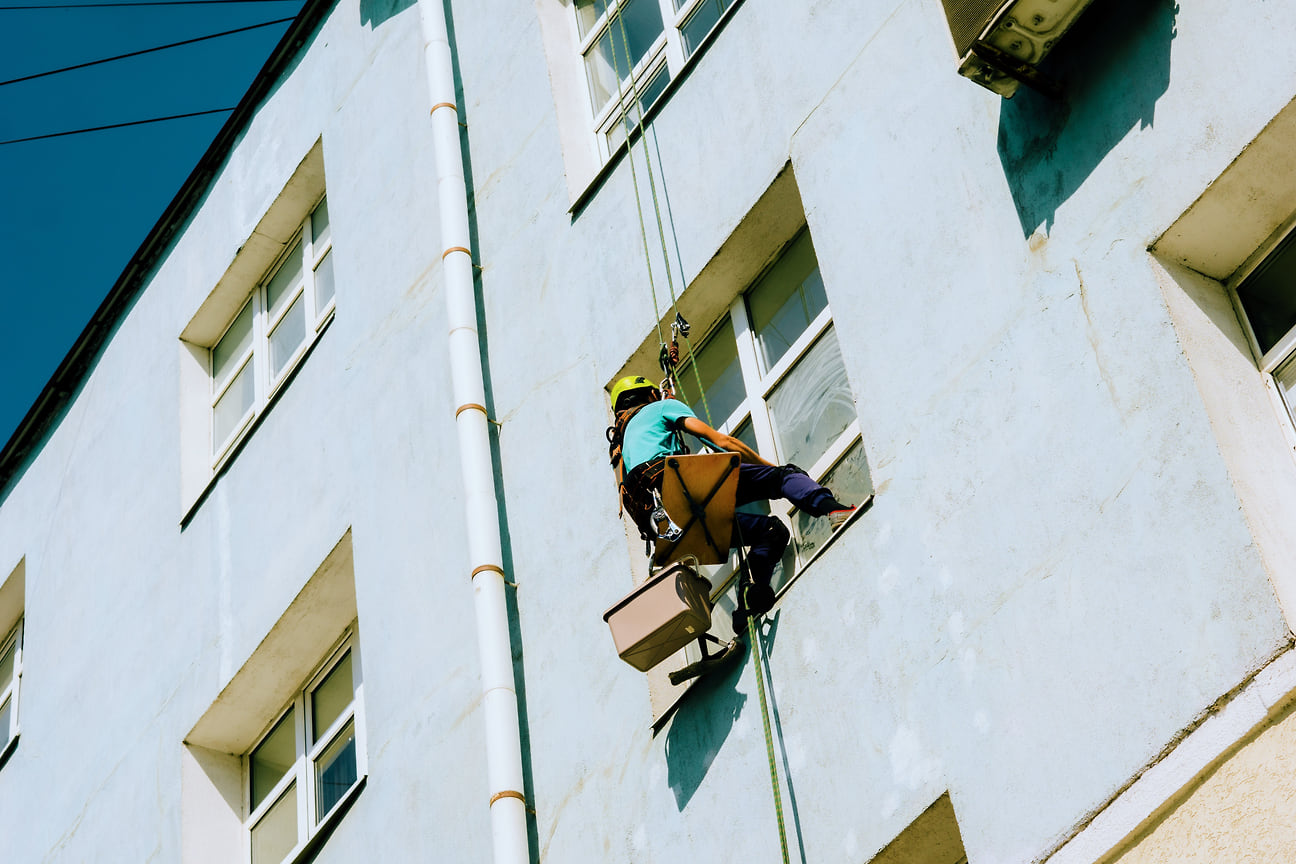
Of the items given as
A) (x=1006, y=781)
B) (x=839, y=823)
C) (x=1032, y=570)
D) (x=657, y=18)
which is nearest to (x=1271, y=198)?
(x=1032, y=570)

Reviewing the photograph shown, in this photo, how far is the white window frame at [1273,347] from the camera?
21.5 feet

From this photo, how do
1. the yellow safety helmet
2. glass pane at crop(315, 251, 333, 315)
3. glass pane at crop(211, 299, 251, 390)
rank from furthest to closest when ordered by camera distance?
glass pane at crop(211, 299, 251, 390), glass pane at crop(315, 251, 333, 315), the yellow safety helmet

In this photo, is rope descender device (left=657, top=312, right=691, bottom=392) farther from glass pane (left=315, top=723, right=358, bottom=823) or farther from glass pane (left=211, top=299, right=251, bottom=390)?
glass pane (left=211, top=299, right=251, bottom=390)

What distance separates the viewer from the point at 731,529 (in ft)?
27.1

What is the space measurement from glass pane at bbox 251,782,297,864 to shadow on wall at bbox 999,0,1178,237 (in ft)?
20.5

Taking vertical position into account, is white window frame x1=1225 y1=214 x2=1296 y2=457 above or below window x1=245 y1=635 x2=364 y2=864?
below

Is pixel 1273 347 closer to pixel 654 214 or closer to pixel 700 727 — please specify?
pixel 700 727

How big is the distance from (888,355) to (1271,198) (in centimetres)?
168

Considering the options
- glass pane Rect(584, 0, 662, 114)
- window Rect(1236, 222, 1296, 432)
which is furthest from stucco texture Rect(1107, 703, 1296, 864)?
glass pane Rect(584, 0, 662, 114)

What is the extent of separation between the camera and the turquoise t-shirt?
842 centimetres

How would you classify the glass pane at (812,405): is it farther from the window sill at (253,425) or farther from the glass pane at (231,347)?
the glass pane at (231,347)

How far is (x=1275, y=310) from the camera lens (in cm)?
681

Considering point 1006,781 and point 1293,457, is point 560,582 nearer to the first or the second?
point 1006,781

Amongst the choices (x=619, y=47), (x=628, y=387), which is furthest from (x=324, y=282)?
(x=628, y=387)
